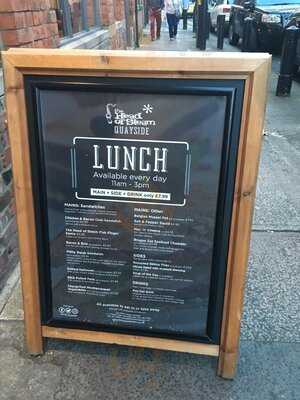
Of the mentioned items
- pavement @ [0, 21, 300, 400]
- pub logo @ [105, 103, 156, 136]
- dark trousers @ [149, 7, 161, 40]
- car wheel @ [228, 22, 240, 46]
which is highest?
pub logo @ [105, 103, 156, 136]

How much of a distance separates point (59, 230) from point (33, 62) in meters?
0.77

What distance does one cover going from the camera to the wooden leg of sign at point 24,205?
1.91 meters

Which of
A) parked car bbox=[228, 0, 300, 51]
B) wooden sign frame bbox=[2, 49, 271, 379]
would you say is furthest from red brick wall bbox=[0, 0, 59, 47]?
parked car bbox=[228, 0, 300, 51]

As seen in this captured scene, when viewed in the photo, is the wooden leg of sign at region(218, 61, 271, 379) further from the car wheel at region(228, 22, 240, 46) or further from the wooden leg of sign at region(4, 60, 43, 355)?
the car wheel at region(228, 22, 240, 46)

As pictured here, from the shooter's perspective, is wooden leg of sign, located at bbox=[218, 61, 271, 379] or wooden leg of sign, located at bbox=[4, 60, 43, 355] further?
wooden leg of sign, located at bbox=[4, 60, 43, 355]

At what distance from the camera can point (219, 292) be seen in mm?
2125

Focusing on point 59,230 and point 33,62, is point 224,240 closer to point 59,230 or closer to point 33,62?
point 59,230

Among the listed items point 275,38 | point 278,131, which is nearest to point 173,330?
point 278,131

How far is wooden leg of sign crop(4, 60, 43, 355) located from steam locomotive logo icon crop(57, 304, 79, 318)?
12 centimetres

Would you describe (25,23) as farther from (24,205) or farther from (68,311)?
(68,311)

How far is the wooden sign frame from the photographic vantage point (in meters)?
1.77

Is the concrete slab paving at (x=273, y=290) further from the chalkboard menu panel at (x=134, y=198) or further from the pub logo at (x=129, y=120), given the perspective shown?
the pub logo at (x=129, y=120)

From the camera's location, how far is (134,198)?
2.00 meters

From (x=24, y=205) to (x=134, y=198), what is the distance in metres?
0.52
